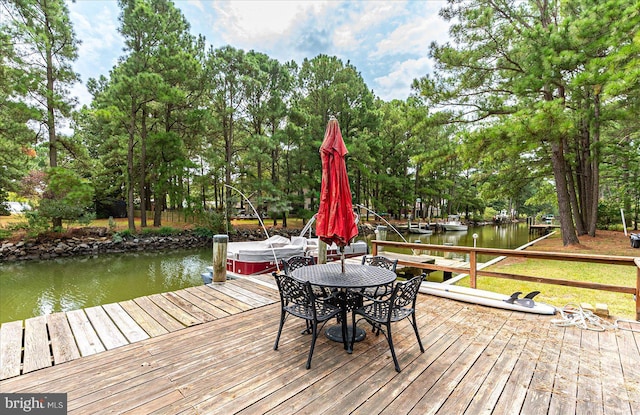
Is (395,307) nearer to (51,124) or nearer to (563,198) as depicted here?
(563,198)

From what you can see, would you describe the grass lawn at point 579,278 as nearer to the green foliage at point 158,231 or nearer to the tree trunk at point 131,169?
the green foliage at point 158,231

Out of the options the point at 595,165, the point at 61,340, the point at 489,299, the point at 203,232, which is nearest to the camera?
the point at 61,340

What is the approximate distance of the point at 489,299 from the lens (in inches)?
154

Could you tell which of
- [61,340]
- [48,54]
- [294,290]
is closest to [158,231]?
[48,54]

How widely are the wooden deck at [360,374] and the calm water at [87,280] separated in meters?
5.40

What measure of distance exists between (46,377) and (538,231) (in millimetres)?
28386

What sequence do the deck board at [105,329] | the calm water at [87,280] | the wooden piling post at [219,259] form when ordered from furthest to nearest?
1. the calm water at [87,280]
2. the wooden piling post at [219,259]
3. the deck board at [105,329]

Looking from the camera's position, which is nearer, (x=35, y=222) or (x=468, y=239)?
(x=35, y=222)

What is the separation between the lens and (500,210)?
40.1 metres

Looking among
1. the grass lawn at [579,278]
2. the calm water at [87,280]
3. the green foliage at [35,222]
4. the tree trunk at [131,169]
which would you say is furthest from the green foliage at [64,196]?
the grass lawn at [579,278]

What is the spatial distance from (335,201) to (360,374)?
5.34 ft

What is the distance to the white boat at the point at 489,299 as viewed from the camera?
3574mm

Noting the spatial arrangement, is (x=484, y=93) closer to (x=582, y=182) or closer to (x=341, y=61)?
(x=582, y=182)

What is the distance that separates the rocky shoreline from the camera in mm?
10609
